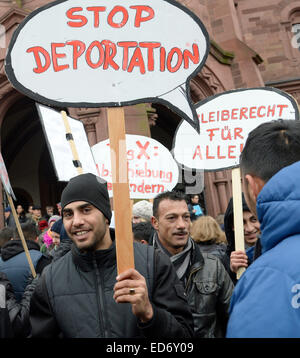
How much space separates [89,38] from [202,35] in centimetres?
56

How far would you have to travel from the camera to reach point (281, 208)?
1.05 meters

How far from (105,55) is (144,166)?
121 inches

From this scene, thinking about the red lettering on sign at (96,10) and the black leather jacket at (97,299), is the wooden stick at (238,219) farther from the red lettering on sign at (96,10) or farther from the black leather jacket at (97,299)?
the red lettering on sign at (96,10)

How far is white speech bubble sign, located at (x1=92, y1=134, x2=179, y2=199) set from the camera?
4887 millimetres

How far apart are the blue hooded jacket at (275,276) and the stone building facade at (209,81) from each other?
735 centimetres

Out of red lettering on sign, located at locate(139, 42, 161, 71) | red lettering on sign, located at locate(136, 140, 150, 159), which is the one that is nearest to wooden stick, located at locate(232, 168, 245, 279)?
red lettering on sign, located at locate(139, 42, 161, 71)

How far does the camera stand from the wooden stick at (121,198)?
1.63m

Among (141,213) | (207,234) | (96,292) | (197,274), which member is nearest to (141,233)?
(207,234)

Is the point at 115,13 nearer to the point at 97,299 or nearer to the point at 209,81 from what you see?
the point at 97,299

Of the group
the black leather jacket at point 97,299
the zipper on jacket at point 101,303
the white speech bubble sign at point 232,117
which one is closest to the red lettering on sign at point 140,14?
the black leather jacket at point 97,299

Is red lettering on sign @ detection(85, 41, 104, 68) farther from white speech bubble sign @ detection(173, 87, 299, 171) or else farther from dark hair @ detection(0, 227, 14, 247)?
dark hair @ detection(0, 227, 14, 247)
